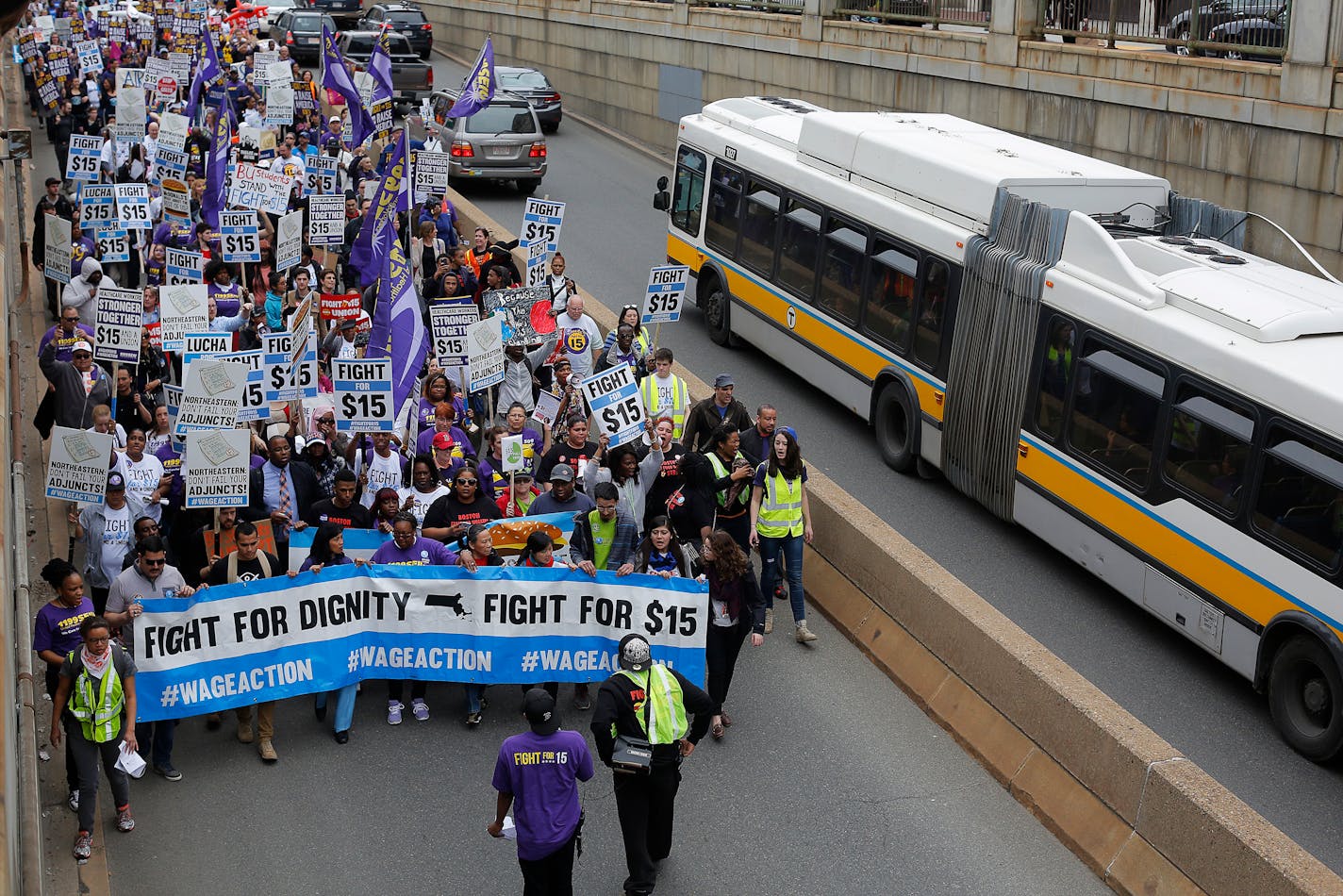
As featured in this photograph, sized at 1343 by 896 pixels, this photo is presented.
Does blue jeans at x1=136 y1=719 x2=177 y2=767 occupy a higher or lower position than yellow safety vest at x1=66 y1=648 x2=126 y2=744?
lower

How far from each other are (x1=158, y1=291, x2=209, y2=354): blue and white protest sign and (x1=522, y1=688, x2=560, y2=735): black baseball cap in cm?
749

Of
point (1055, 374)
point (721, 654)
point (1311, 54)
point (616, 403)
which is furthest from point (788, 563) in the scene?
point (1311, 54)

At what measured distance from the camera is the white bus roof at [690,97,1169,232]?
13.8 meters

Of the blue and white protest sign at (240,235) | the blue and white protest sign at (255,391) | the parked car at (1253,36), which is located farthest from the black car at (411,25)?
the blue and white protest sign at (255,391)

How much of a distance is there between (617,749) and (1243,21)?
46.4 ft

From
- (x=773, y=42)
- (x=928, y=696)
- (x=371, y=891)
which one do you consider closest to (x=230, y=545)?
(x=371, y=891)

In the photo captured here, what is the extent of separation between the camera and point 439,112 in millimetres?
29500

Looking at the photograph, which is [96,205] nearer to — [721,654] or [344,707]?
[344,707]

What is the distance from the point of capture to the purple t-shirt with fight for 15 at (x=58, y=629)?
903cm

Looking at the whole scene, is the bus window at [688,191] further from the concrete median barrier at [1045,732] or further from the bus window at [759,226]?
the concrete median barrier at [1045,732]

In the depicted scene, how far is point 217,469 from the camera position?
10391mm

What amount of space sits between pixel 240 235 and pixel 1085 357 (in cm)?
975

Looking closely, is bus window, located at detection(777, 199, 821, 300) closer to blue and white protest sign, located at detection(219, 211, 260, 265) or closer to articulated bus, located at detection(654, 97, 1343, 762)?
articulated bus, located at detection(654, 97, 1343, 762)

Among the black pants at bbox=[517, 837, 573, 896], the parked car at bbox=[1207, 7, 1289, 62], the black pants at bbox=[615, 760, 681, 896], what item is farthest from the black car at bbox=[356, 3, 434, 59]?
the black pants at bbox=[517, 837, 573, 896]
